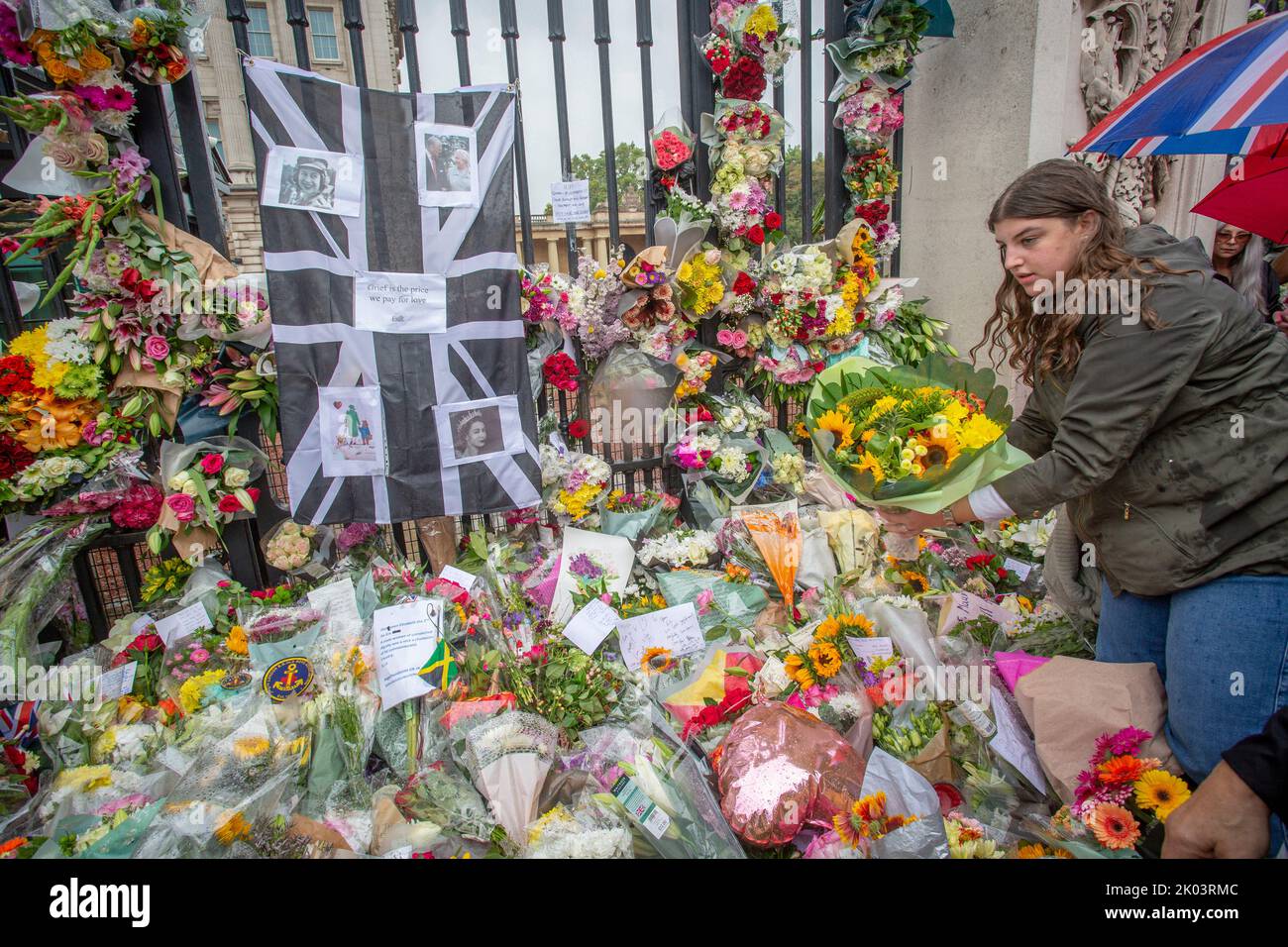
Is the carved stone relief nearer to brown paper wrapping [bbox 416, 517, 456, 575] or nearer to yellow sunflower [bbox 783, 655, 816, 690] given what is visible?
yellow sunflower [bbox 783, 655, 816, 690]

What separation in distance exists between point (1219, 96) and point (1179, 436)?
2.69ft

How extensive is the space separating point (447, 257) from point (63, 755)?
218cm

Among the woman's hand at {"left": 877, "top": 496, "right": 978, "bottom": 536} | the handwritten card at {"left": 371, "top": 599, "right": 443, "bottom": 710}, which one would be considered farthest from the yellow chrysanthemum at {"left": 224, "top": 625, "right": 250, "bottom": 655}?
the woman's hand at {"left": 877, "top": 496, "right": 978, "bottom": 536}

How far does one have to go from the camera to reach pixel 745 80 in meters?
3.26

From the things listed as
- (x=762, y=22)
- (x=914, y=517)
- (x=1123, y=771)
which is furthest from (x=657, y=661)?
(x=762, y=22)

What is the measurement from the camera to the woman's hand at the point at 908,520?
1910 millimetres

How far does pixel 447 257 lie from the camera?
9.03 ft

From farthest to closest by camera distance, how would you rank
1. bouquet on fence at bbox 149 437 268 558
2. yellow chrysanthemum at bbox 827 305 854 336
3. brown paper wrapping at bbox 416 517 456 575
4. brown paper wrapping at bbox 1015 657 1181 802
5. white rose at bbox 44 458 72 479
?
1. yellow chrysanthemum at bbox 827 305 854 336
2. brown paper wrapping at bbox 416 517 456 575
3. bouquet on fence at bbox 149 437 268 558
4. white rose at bbox 44 458 72 479
5. brown paper wrapping at bbox 1015 657 1181 802

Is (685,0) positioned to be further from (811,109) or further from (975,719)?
(975,719)

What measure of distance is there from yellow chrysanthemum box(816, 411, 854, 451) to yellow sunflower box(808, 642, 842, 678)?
0.74 meters

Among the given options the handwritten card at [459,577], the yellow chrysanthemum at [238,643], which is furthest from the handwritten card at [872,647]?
Answer: the yellow chrysanthemum at [238,643]

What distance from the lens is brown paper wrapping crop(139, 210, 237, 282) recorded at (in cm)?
251

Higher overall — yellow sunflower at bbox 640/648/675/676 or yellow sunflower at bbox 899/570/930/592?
yellow sunflower at bbox 899/570/930/592

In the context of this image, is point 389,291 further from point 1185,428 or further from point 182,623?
point 1185,428
